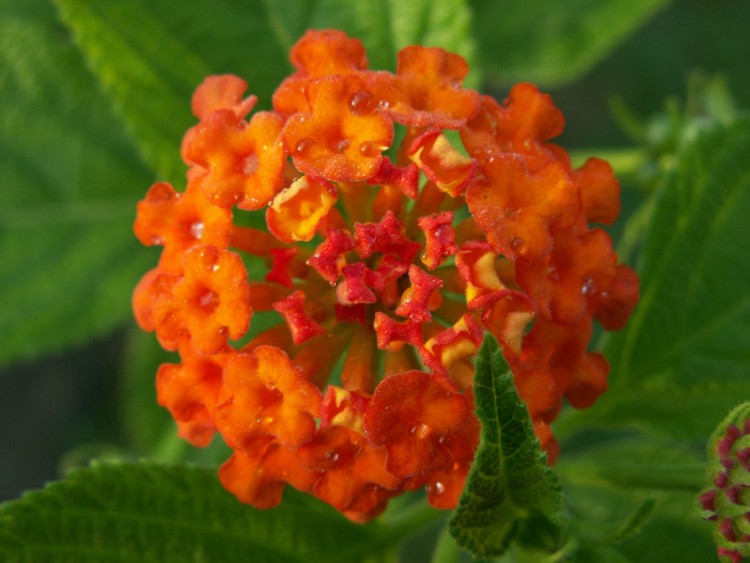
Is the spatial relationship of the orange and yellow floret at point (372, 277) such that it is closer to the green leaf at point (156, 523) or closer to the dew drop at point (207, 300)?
the dew drop at point (207, 300)

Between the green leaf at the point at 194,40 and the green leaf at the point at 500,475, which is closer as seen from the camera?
the green leaf at the point at 500,475

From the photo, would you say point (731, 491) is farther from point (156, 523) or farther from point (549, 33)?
point (549, 33)

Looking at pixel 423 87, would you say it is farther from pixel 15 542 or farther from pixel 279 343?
pixel 15 542

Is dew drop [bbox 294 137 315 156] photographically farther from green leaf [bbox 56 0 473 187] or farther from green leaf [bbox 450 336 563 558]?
green leaf [bbox 56 0 473 187]

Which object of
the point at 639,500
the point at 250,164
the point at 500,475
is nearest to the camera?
the point at 500,475

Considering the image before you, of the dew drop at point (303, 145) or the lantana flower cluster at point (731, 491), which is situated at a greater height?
the dew drop at point (303, 145)

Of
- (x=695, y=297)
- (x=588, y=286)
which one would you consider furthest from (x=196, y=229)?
(x=695, y=297)

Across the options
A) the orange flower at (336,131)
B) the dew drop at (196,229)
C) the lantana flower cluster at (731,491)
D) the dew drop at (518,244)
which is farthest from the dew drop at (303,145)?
the lantana flower cluster at (731,491)
